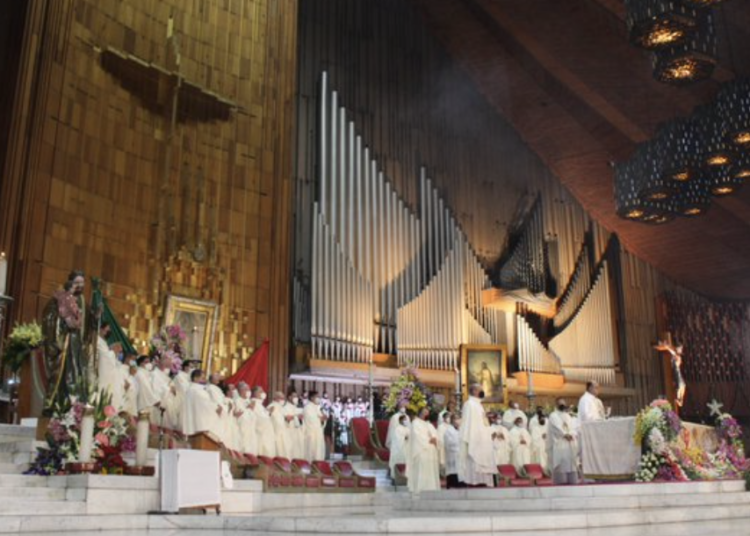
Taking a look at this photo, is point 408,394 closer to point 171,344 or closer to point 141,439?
point 171,344

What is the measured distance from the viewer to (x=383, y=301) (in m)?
16.2

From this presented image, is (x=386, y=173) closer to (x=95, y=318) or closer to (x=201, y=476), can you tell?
(x=95, y=318)

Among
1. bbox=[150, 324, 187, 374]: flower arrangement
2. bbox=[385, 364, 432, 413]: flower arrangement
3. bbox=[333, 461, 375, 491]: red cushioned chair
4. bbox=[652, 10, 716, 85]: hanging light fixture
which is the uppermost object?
bbox=[652, 10, 716, 85]: hanging light fixture

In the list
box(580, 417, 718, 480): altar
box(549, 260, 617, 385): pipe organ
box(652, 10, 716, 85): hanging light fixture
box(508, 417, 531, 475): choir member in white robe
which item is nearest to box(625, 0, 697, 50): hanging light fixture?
box(652, 10, 716, 85): hanging light fixture

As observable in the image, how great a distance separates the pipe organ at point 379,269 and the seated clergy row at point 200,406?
301 cm

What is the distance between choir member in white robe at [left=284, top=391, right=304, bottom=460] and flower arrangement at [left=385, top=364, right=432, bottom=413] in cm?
191

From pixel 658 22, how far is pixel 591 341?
9.82 meters

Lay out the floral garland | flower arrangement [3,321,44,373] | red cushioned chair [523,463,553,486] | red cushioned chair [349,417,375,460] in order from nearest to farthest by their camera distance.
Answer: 1. flower arrangement [3,321,44,373]
2. the floral garland
3. red cushioned chair [523,463,553,486]
4. red cushioned chair [349,417,375,460]

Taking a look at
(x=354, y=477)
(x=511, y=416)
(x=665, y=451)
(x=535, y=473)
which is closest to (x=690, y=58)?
(x=665, y=451)

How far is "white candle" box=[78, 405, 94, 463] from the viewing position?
25.7 ft

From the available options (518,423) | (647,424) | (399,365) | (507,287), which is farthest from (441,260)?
(647,424)

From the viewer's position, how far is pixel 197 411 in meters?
10.2

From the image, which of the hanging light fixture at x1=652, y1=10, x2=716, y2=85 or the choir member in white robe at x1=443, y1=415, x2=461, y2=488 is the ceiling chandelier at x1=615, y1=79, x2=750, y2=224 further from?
the choir member in white robe at x1=443, y1=415, x2=461, y2=488

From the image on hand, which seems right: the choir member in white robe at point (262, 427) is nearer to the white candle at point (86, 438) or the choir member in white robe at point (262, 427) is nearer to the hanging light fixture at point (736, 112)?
the white candle at point (86, 438)
